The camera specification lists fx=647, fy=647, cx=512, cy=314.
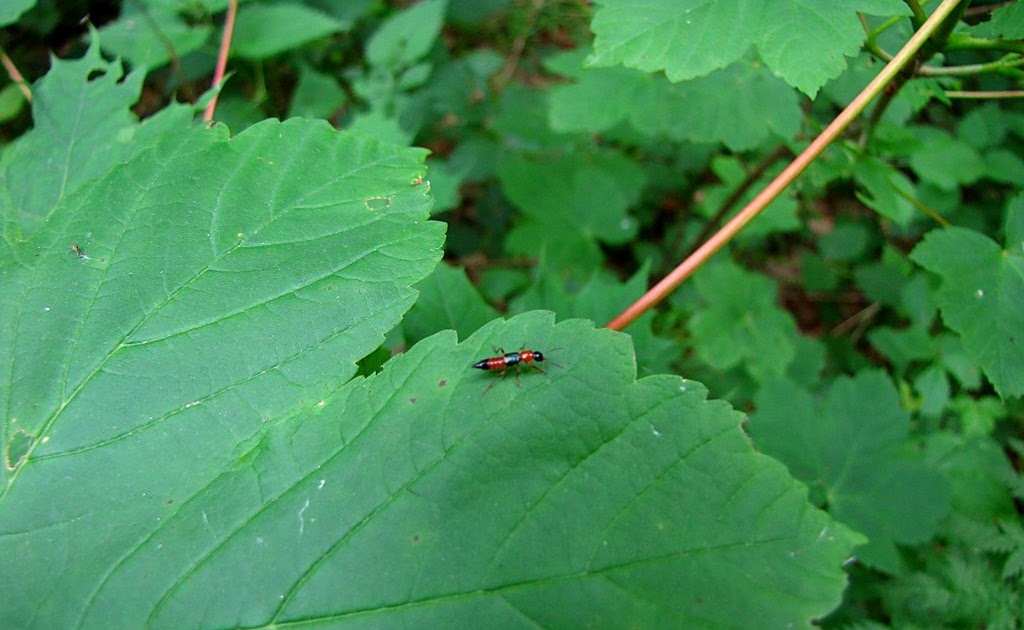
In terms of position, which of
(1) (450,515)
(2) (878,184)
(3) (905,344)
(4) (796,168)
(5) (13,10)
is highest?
(5) (13,10)

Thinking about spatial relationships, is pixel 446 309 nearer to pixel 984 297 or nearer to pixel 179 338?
pixel 179 338

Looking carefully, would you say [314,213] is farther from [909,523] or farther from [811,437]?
[909,523]

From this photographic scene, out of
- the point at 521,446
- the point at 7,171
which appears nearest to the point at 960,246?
the point at 521,446

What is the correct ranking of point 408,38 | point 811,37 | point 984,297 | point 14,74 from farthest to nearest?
point 408,38 < point 14,74 < point 984,297 < point 811,37

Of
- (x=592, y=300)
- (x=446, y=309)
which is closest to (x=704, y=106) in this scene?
(x=592, y=300)

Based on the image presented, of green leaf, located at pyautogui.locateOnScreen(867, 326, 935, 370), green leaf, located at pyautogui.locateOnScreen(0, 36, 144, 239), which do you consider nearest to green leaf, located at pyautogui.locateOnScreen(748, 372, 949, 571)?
green leaf, located at pyautogui.locateOnScreen(867, 326, 935, 370)

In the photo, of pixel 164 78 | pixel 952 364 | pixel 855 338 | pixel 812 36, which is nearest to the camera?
pixel 812 36

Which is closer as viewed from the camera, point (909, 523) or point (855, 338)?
point (909, 523)

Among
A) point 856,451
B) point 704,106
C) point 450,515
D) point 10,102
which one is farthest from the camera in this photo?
point 10,102
